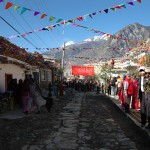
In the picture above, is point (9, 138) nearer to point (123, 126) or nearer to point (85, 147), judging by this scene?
point (85, 147)

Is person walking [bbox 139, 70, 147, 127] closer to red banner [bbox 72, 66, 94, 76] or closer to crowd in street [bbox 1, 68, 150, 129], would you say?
crowd in street [bbox 1, 68, 150, 129]

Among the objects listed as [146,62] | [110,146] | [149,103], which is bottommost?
[110,146]

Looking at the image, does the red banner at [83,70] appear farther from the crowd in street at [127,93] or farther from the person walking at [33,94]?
the person walking at [33,94]

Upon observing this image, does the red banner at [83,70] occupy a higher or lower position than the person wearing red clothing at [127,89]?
higher

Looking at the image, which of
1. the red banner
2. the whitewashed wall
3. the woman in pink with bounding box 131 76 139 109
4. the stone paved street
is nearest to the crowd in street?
the woman in pink with bounding box 131 76 139 109

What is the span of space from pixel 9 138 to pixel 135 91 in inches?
307

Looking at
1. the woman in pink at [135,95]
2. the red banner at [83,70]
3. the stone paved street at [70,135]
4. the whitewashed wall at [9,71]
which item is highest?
the red banner at [83,70]

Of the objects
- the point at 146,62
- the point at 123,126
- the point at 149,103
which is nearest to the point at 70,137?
the point at 149,103

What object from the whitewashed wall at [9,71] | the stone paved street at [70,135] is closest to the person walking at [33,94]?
the stone paved street at [70,135]

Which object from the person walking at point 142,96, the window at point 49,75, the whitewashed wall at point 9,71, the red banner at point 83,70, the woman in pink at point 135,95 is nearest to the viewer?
the person walking at point 142,96

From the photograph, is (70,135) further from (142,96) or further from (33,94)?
(33,94)

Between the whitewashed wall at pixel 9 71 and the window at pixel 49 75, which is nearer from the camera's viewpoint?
the whitewashed wall at pixel 9 71

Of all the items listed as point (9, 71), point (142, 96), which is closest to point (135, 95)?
point (142, 96)

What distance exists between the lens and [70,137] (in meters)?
9.48
